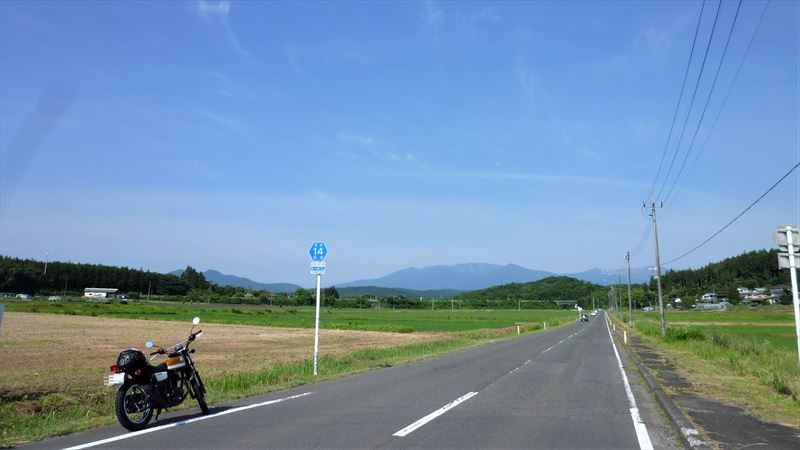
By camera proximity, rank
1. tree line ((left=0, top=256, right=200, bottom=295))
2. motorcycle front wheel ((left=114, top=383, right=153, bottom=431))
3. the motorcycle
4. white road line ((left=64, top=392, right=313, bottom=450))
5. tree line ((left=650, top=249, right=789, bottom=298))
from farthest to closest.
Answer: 1. tree line ((left=650, top=249, right=789, bottom=298))
2. tree line ((left=0, top=256, right=200, bottom=295))
3. the motorcycle
4. motorcycle front wheel ((left=114, top=383, right=153, bottom=431))
5. white road line ((left=64, top=392, right=313, bottom=450))

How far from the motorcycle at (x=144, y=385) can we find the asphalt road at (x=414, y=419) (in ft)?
0.74

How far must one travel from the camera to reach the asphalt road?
20.3 feet

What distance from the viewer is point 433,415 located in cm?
783

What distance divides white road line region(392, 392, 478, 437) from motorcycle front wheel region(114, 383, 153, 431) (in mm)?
3452

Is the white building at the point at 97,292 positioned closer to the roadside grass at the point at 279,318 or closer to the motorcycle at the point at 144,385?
the roadside grass at the point at 279,318

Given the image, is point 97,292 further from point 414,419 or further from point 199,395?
point 414,419

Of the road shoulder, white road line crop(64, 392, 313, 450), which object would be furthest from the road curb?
white road line crop(64, 392, 313, 450)

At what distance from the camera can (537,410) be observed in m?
8.47

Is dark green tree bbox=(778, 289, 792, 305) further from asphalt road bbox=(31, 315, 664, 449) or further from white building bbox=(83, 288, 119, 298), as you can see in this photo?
white building bbox=(83, 288, 119, 298)

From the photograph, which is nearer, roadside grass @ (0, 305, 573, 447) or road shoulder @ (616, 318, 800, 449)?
road shoulder @ (616, 318, 800, 449)

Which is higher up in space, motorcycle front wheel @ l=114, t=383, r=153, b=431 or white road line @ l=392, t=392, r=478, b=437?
motorcycle front wheel @ l=114, t=383, r=153, b=431

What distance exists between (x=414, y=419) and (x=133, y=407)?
3.86 m

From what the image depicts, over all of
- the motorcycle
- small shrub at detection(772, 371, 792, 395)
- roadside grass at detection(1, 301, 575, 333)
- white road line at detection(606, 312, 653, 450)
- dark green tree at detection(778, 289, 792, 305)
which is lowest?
roadside grass at detection(1, 301, 575, 333)

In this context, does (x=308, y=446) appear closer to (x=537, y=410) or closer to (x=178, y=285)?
(x=537, y=410)
